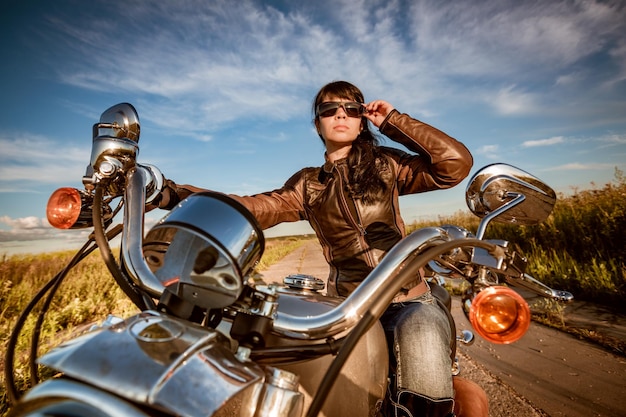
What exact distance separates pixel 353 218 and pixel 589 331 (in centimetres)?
287

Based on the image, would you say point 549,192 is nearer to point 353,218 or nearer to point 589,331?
point 353,218

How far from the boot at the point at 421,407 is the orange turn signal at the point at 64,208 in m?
1.15

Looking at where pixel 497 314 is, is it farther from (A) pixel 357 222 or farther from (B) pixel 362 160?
(B) pixel 362 160

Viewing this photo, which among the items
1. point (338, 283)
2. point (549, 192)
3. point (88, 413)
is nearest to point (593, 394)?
point (338, 283)

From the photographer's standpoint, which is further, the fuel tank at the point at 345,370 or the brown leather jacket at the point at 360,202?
the brown leather jacket at the point at 360,202

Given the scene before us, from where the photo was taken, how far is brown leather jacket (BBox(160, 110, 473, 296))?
5.32 feet

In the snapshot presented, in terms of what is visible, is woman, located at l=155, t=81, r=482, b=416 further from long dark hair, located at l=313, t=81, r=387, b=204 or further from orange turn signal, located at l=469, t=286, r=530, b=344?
orange turn signal, located at l=469, t=286, r=530, b=344

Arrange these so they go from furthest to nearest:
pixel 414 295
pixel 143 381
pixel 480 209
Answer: pixel 414 295, pixel 480 209, pixel 143 381

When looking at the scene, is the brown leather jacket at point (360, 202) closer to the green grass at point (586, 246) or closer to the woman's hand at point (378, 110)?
the woman's hand at point (378, 110)

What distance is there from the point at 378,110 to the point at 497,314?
1.14 meters

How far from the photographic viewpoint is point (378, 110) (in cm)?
165

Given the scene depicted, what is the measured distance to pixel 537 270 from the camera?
17.5ft

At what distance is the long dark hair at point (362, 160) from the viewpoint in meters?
1.92

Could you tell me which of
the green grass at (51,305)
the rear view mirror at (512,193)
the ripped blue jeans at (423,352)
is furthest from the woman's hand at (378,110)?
the green grass at (51,305)
